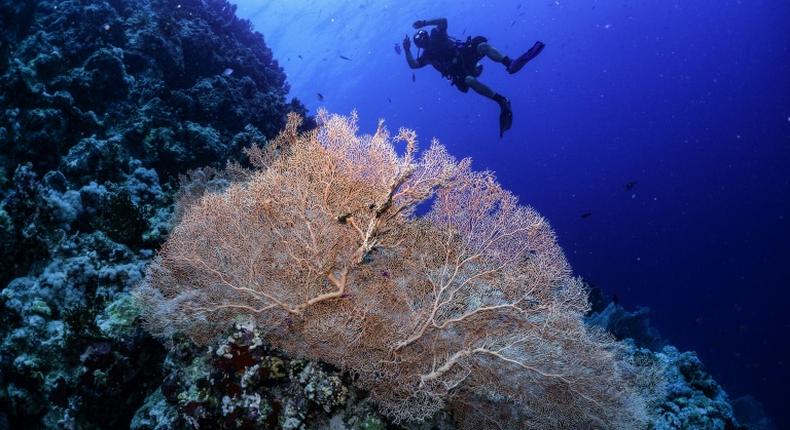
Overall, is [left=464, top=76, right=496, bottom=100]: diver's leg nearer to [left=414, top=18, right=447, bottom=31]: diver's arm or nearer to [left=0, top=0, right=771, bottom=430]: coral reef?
[left=414, top=18, right=447, bottom=31]: diver's arm

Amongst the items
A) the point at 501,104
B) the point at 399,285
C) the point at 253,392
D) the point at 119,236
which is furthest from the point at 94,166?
the point at 501,104

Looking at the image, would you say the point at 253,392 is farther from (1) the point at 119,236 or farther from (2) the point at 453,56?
(2) the point at 453,56

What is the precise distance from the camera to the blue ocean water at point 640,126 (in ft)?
187

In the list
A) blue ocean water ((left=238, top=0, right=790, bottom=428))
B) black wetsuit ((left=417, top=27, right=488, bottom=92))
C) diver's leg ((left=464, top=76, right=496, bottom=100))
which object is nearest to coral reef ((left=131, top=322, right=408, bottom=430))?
diver's leg ((left=464, top=76, right=496, bottom=100))

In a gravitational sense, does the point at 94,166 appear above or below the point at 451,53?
below

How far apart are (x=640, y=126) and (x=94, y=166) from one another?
12059 cm

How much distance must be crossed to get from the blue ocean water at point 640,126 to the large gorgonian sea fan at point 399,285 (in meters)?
47.3

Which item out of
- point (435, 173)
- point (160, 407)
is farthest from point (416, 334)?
point (160, 407)

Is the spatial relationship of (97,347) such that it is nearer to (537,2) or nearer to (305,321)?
(305,321)

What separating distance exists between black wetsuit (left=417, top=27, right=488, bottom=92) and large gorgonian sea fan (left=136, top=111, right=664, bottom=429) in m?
8.33

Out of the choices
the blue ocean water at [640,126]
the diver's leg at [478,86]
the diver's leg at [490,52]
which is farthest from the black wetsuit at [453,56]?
the blue ocean water at [640,126]

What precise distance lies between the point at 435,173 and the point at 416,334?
5.54ft

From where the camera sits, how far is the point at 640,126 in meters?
103

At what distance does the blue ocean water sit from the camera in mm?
57094
